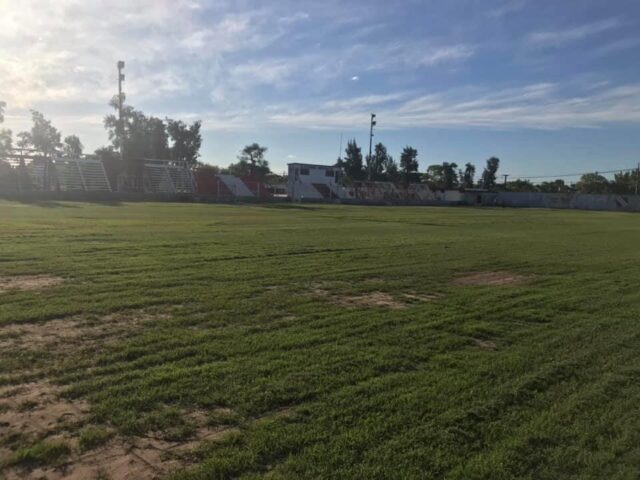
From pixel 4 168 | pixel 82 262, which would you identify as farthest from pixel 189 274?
pixel 4 168

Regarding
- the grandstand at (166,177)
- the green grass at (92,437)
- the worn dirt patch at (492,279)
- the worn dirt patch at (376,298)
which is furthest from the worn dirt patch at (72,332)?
the grandstand at (166,177)

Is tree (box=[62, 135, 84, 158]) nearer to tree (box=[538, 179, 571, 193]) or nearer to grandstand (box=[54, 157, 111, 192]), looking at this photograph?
grandstand (box=[54, 157, 111, 192])

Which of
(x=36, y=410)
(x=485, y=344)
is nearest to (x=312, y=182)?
(x=485, y=344)

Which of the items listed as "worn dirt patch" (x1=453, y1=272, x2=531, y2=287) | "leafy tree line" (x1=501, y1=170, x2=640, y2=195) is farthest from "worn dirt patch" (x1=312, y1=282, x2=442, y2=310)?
"leafy tree line" (x1=501, y1=170, x2=640, y2=195)

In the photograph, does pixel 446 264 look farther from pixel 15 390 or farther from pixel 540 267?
pixel 15 390

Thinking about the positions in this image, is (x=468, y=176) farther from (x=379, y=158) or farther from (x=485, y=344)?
(x=485, y=344)

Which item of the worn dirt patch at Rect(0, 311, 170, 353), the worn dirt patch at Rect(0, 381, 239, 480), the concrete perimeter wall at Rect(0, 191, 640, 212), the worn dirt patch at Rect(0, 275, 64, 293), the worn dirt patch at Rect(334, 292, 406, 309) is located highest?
the concrete perimeter wall at Rect(0, 191, 640, 212)

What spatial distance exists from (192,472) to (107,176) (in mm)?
65974

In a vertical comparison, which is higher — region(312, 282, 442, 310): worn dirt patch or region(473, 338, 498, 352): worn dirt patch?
region(312, 282, 442, 310): worn dirt patch

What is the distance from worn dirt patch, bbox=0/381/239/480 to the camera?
337 cm

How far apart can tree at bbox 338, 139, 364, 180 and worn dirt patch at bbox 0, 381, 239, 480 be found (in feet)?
421

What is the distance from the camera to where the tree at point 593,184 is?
123 meters

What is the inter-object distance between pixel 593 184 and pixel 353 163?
180ft

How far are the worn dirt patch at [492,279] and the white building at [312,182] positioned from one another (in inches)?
2695
